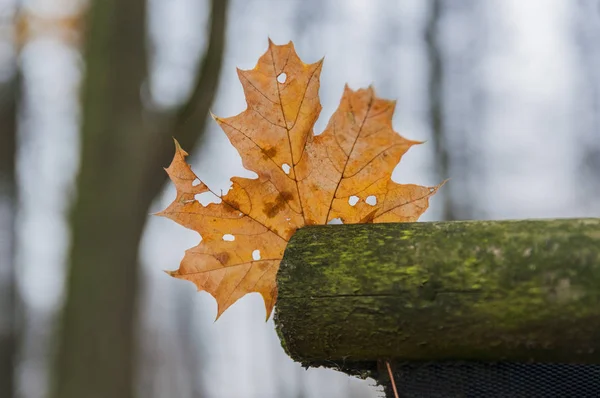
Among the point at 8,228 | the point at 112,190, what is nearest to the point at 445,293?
the point at 112,190

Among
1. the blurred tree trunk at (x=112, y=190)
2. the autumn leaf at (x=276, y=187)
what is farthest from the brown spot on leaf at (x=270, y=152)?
the blurred tree trunk at (x=112, y=190)

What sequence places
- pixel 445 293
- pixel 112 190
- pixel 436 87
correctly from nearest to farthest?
pixel 445 293 < pixel 112 190 < pixel 436 87

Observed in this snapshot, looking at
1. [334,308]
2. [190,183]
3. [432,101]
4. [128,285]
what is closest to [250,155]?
[190,183]

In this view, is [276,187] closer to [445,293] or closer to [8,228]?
[445,293]

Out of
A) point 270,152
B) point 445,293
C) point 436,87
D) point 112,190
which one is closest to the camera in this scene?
point 445,293

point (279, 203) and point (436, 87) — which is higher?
point (436, 87)

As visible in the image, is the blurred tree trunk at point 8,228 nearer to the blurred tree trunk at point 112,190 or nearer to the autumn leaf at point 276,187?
the blurred tree trunk at point 112,190

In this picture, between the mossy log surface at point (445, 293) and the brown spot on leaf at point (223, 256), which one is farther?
the brown spot on leaf at point (223, 256)

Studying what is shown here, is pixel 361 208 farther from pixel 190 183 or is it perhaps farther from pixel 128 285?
pixel 128 285
